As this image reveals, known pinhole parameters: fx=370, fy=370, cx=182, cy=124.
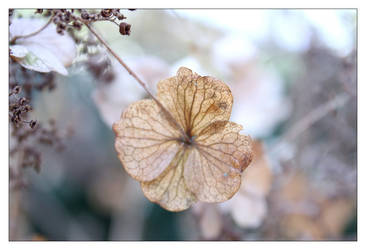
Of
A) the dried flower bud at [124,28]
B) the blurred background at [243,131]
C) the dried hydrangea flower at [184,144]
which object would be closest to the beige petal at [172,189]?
the dried hydrangea flower at [184,144]

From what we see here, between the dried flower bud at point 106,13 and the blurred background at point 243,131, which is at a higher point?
the dried flower bud at point 106,13

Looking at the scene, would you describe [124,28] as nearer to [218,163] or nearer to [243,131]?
[218,163]

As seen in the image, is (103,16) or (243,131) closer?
(103,16)

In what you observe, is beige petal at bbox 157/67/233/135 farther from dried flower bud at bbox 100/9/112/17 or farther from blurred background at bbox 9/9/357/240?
blurred background at bbox 9/9/357/240

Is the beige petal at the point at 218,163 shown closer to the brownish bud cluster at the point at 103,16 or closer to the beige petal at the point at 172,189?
the beige petal at the point at 172,189

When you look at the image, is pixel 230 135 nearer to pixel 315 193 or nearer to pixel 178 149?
pixel 178 149

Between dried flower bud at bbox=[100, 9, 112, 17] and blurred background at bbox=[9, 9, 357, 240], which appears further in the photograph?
blurred background at bbox=[9, 9, 357, 240]

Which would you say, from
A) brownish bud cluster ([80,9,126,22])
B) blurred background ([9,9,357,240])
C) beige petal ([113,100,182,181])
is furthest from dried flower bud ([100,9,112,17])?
blurred background ([9,9,357,240])

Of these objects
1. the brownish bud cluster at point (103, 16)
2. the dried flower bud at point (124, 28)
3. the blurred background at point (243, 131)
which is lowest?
the blurred background at point (243, 131)

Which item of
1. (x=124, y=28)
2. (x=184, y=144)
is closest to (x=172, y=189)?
(x=184, y=144)
